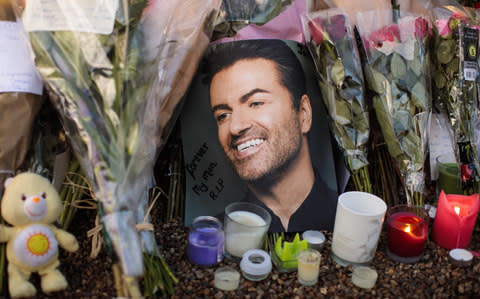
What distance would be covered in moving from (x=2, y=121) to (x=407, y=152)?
1.58 m

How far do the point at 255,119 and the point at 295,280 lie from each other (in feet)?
2.22

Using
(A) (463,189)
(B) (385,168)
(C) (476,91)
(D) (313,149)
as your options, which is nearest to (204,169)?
(D) (313,149)

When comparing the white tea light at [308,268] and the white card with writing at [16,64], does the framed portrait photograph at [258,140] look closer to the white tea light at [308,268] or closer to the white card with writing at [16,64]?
the white tea light at [308,268]

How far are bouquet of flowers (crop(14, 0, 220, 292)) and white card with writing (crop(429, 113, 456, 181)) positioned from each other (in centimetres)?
124

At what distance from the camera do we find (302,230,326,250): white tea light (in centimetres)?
170

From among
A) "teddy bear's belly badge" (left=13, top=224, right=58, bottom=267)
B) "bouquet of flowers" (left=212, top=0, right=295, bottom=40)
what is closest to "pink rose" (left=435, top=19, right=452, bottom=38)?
"bouquet of flowers" (left=212, top=0, right=295, bottom=40)

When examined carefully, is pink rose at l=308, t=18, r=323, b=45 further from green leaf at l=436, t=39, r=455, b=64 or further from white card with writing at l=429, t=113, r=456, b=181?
white card with writing at l=429, t=113, r=456, b=181

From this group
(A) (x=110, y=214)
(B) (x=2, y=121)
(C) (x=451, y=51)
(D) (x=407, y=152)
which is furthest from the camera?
(C) (x=451, y=51)

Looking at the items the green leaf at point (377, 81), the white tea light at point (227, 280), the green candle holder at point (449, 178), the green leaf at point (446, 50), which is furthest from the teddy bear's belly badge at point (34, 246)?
the green leaf at point (446, 50)

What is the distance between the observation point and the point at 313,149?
194 cm

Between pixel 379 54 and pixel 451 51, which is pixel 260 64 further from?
pixel 451 51

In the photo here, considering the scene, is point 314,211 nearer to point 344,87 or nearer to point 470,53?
point 344,87

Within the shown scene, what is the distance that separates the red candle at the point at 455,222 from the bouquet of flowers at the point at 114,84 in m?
1.16

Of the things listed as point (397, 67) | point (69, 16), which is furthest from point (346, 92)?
point (69, 16)
